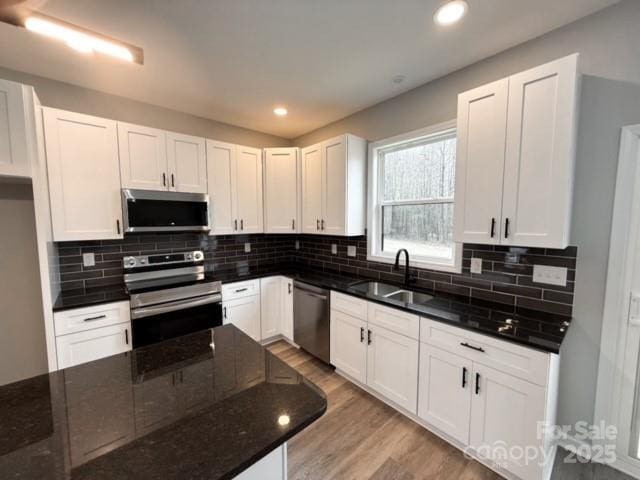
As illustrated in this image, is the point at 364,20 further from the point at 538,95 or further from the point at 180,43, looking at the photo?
the point at 180,43

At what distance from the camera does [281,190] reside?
3387mm

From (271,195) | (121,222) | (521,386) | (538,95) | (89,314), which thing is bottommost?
(521,386)

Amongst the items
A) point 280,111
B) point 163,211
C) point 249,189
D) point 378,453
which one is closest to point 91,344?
point 163,211

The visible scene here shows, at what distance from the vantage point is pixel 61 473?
26.3 inches

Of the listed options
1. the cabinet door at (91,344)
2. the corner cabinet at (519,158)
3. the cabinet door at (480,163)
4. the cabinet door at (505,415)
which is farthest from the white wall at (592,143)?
the cabinet door at (91,344)

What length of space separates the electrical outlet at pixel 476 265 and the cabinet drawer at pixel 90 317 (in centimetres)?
286

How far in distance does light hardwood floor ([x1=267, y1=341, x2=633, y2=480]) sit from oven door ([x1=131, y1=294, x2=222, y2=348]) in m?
1.35

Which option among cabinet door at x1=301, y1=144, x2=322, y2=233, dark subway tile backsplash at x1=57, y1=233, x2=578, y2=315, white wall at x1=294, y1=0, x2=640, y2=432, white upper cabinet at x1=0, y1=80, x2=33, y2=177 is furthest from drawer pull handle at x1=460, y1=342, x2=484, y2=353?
white upper cabinet at x1=0, y1=80, x2=33, y2=177

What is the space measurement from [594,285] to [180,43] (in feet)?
10.3

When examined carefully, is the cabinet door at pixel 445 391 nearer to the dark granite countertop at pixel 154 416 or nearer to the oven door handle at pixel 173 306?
the dark granite countertop at pixel 154 416

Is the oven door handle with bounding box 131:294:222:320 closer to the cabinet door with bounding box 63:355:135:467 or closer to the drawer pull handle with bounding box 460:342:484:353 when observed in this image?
the cabinet door with bounding box 63:355:135:467

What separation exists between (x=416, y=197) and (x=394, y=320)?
123 cm

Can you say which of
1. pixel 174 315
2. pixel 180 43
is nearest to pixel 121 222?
pixel 174 315

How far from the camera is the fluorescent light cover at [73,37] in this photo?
127 centimetres
